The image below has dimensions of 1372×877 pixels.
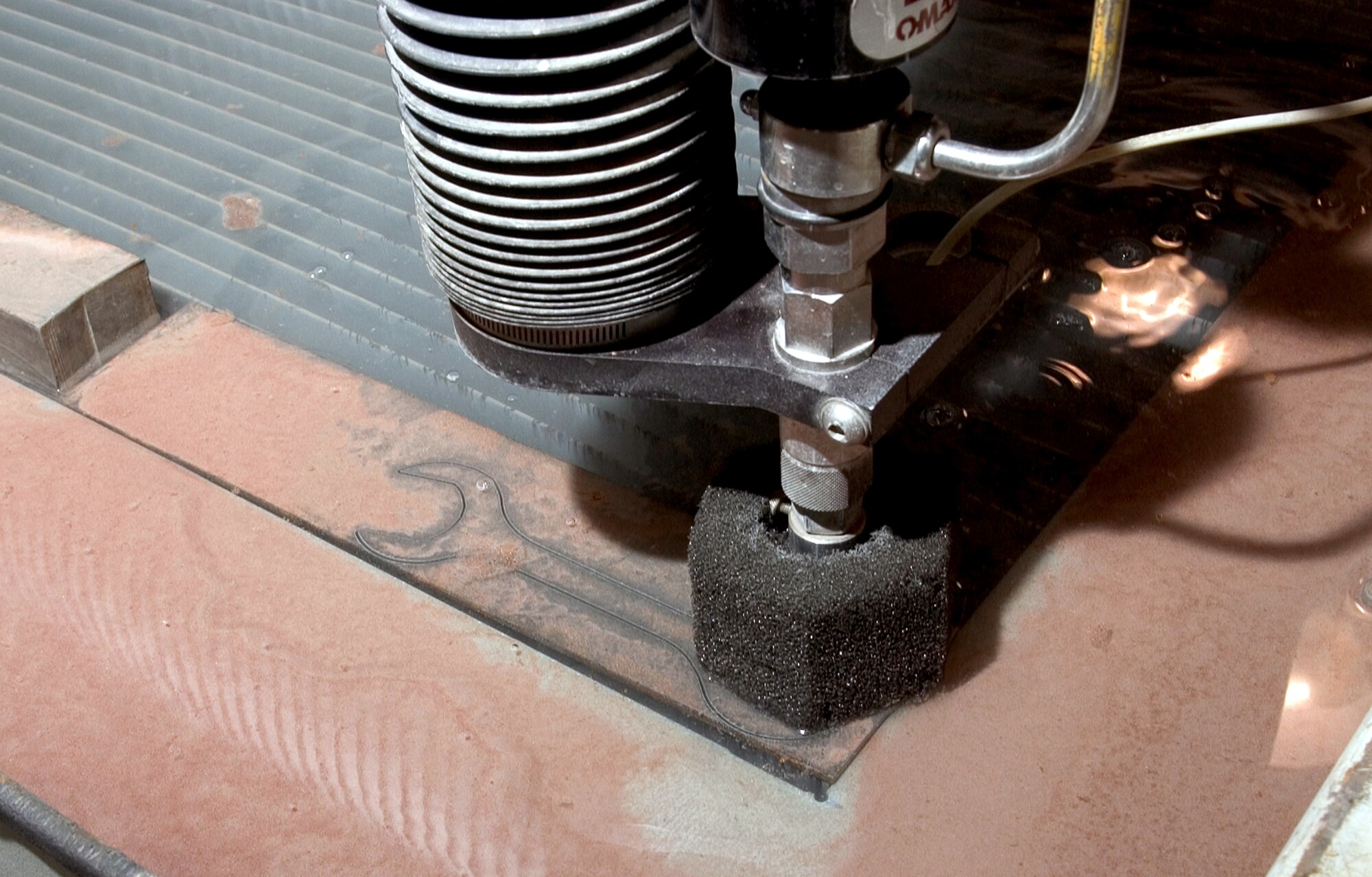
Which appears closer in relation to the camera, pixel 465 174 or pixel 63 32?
pixel 465 174

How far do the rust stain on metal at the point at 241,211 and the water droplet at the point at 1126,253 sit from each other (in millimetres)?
894

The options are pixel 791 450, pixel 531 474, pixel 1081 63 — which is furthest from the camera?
pixel 1081 63

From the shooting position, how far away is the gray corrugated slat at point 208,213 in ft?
4.78

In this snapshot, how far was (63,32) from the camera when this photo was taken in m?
1.96

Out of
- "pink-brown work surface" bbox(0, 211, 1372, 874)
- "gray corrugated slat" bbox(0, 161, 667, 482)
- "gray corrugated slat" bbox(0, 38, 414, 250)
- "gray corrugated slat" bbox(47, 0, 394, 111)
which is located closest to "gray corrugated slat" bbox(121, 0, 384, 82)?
"gray corrugated slat" bbox(47, 0, 394, 111)

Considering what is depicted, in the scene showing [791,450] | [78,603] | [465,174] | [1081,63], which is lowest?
[78,603]

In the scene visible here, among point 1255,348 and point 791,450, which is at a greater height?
point 791,450

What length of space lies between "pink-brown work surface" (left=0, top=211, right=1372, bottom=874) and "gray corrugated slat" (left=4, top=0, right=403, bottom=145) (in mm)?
479

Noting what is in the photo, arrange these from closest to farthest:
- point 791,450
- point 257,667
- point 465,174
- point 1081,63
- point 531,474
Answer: point 465,174 < point 791,450 < point 257,667 < point 531,474 < point 1081,63

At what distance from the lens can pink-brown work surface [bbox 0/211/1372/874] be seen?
1005mm

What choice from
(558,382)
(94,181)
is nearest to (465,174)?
(558,382)

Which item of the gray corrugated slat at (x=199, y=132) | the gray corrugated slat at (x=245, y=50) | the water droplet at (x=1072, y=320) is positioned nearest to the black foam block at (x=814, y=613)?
the water droplet at (x=1072, y=320)

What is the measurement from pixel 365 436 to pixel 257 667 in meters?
0.26

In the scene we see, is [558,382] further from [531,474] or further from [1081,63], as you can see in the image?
[1081,63]
